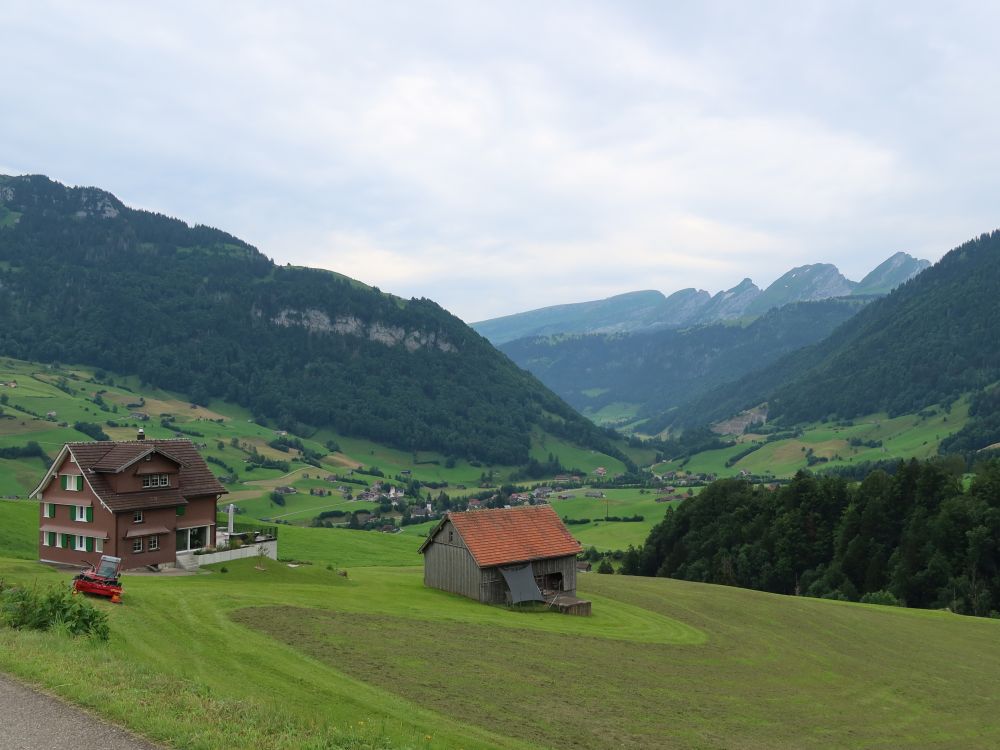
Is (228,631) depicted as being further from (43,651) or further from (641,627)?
(641,627)

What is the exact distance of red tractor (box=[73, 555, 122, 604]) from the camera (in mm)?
34812

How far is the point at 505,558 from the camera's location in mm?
54000

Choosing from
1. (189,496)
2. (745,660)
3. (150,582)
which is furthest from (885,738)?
(189,496)

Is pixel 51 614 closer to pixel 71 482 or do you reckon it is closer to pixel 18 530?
pixel 71 482

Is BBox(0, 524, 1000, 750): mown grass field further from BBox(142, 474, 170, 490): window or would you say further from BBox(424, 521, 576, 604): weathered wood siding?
BBox(142, 474, 170, 490): window

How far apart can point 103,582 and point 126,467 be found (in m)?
18.2

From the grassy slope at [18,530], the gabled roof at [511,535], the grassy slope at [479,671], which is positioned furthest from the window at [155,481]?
the gabled roof at [511,535]

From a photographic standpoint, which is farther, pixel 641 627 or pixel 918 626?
pixel 918 626

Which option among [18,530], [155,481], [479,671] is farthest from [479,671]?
[18,530]

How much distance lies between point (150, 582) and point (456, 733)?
92.4ft

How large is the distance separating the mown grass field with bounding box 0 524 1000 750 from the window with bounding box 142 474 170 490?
26.1ft

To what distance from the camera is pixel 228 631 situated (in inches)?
1275

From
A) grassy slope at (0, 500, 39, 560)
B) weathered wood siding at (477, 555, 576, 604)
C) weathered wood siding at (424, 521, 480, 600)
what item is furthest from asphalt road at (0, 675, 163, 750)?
grassy slope at (0, 500, 39, 560)

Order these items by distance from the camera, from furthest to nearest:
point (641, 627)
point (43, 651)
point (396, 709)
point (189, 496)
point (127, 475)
→ 1. point (189, 496)
2. point (127, 475)
3. point (641, 627)
4. point (396, 709)
5. point (43, 651)
